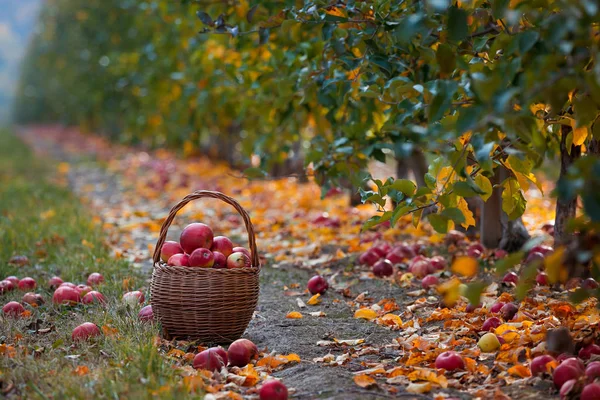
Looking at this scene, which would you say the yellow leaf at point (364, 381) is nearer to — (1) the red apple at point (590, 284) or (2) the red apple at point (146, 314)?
(2) the red apple at point (146, 314)

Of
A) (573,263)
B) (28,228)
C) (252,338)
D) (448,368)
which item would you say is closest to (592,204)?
(573,263)

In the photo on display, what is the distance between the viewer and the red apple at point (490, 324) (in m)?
3.00

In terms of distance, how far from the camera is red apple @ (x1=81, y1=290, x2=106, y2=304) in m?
3.53

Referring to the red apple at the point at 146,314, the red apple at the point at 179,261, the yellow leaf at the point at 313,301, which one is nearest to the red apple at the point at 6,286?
the red apple at the point at 146,314

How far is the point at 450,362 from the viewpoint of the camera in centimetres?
256

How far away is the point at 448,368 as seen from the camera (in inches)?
101

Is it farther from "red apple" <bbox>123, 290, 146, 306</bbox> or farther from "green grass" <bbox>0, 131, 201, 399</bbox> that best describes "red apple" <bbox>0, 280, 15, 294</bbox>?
"red apple" <bbox>123, 290, 146, 306</bbox>

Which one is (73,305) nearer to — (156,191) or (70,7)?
(156,191)

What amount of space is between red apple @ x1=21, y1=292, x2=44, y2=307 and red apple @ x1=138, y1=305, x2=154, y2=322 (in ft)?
2.33

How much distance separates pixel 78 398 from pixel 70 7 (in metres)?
20.4

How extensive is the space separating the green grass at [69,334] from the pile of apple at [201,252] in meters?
0.31

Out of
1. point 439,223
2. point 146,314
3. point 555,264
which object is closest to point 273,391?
point 439,223

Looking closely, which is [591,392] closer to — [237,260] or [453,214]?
[453,214]

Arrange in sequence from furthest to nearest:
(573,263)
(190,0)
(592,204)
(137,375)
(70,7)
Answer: (70,7) → (190,0) → (137,375) → (573,263) → (592,204)
